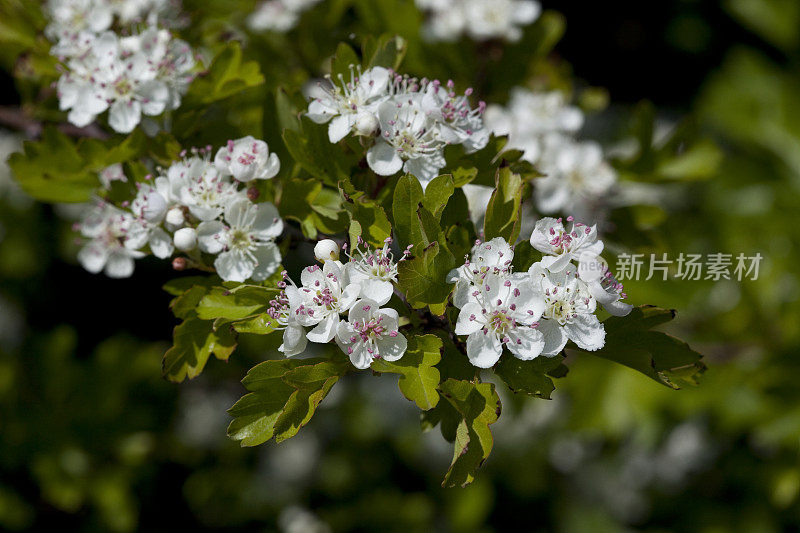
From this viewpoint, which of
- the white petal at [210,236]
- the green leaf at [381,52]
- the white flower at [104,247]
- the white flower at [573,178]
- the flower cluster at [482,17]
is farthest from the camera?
the flower cluster at [482,17]

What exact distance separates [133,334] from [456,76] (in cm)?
222

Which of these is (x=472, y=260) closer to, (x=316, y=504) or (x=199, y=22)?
(x=199, y=22)

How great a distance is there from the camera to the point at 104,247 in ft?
4.91

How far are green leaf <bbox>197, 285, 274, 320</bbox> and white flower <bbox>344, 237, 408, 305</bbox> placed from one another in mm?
166

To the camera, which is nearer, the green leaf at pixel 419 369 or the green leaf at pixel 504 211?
the green leaf at pixel 419 369

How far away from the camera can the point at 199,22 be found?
6.26 feet

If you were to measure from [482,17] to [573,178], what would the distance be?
1.87ft

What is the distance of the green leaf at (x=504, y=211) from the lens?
1.16m

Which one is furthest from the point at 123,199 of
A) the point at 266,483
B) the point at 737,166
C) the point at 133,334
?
the point at 737,166

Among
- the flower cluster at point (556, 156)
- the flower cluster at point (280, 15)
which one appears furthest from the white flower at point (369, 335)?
the flower cluster at point (280, 15)

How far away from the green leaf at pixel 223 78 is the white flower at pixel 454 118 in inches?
15.7

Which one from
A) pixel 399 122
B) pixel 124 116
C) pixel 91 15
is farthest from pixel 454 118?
pixel 91 15

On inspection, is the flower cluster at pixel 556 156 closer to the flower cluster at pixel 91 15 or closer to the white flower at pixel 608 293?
the white flower at pixel 608 293

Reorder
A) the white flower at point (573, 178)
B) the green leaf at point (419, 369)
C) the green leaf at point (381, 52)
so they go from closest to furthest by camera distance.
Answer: the green leaf at point (419, 369), the green leaf at point (381, 52), the white flower at point (573, 178)
